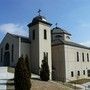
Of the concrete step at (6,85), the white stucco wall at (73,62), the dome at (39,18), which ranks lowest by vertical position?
the concrete step at (6,85)

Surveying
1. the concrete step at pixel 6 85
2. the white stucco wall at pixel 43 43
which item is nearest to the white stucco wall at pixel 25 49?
the white stucco wall at pixel 43 43

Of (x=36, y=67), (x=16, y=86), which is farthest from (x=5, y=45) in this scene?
(x=16, y=86)

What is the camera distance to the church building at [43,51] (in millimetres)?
40062

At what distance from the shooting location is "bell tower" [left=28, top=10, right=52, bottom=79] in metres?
39.8

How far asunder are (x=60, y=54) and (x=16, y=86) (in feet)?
63.0

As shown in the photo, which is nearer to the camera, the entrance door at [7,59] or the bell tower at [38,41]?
the bell tower at [38,41]

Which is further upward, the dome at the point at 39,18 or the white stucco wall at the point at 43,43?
the dome at the point at 39,18

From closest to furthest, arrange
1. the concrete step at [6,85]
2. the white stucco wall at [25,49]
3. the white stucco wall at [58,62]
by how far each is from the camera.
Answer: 1. the concrete step at [6,85]
2. the white stucco wall at [25,49]
3. the white stucco wall at [58,62]

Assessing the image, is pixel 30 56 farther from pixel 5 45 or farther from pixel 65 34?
pixel 65 34

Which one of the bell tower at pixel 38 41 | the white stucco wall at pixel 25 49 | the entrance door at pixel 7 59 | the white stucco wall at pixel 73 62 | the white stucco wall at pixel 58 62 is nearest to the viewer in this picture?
the bell tower at pixel 38 41

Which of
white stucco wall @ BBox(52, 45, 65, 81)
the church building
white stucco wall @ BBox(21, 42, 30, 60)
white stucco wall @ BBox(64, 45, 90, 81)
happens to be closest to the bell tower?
the church building

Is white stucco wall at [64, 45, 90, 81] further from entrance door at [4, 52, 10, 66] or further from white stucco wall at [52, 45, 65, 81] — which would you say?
entrance door at [4, 52, 10, 66]

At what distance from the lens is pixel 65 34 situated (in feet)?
168

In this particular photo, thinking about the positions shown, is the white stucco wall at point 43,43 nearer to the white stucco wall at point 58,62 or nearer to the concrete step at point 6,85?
the white stucco wall at point 58,62
